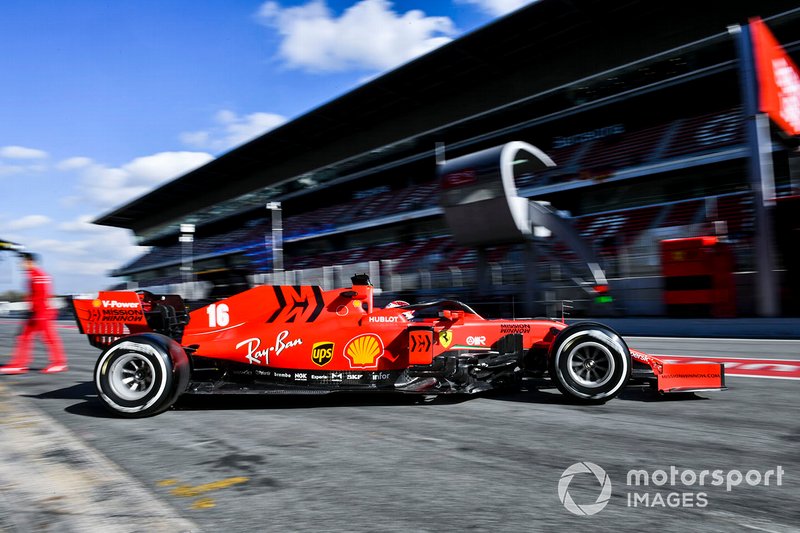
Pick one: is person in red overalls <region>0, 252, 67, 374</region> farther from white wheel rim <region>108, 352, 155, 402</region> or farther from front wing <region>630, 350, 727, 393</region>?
front wing <region>630, 350, 727, 393</region>

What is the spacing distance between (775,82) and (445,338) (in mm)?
13242

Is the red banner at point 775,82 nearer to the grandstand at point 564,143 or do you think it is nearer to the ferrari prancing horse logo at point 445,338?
the grandstand at point 564,143

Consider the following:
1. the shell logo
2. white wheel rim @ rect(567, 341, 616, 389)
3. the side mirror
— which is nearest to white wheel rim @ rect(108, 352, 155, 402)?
the shell logo

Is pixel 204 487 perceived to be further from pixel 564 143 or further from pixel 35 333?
pixel 564 143

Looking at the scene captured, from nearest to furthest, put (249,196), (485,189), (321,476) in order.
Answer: (321,476), (485,189), (249,196)

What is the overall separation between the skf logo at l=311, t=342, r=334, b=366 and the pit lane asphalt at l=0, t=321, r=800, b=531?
1.33 ft

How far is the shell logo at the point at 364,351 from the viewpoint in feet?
15.8

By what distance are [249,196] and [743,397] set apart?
4304 centimetres

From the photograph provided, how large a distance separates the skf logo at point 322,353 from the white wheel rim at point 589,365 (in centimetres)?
207

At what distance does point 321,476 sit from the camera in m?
2.89

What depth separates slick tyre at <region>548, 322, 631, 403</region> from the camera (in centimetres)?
443

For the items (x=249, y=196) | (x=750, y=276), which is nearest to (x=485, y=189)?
(x=750, y=276)

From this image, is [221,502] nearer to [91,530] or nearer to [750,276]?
[91,530]

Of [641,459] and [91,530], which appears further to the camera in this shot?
[641,459]
